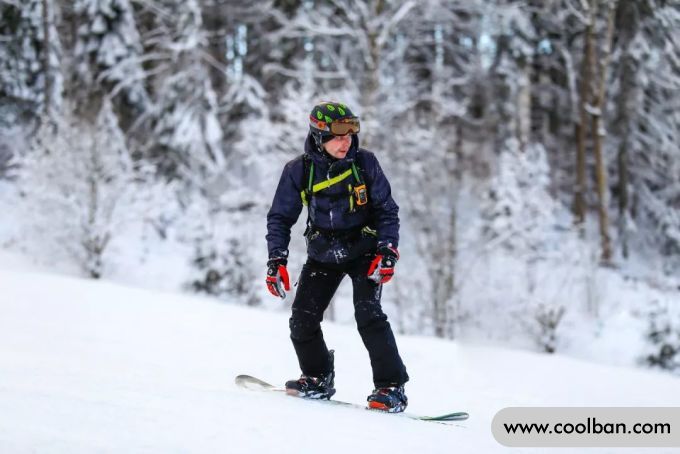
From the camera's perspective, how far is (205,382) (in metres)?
5.60

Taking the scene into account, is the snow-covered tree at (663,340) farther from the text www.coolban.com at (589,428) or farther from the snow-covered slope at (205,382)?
the text www.coolban.com at (589,428)

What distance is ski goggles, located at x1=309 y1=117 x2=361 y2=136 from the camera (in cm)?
468

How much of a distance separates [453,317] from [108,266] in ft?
30.4

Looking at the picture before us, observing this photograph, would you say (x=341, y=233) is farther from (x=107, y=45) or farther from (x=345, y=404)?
(x=107, y=45)

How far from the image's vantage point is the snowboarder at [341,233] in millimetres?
4754

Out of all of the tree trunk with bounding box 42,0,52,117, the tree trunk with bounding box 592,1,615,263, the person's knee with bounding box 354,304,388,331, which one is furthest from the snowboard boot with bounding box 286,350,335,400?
the tree trunk with bounding box 42,0,52,117

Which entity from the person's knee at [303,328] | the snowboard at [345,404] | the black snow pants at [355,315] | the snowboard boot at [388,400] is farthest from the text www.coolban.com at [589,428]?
the person's knee at [303,328]

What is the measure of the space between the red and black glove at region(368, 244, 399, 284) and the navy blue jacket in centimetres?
6

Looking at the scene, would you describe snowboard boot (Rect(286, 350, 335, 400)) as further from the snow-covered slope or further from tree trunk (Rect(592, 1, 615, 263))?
tree trunk (Rect(592, 1, 615, 263))

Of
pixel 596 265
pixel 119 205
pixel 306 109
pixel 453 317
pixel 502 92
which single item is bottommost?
pixel 453 317

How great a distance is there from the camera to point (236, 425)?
3.73 metres

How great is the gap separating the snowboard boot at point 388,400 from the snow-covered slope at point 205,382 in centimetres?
22

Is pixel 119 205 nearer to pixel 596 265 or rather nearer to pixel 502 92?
pixel 596 265

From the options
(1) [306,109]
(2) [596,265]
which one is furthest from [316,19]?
(2) [596,265]
